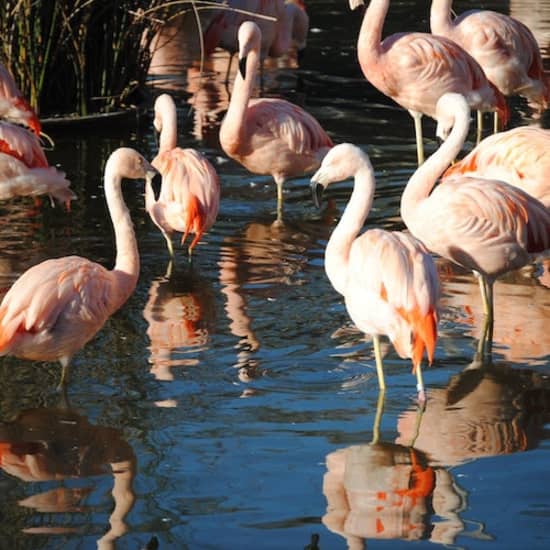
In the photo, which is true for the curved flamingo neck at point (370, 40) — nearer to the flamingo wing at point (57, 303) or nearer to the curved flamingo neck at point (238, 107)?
the curved flamingo neck at point (238, 107)

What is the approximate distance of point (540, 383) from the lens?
4.99m

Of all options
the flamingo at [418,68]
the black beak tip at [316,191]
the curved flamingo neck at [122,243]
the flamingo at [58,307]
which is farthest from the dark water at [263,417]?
the flamingo at [418,68]

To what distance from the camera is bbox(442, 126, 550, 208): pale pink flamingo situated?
6213 mm

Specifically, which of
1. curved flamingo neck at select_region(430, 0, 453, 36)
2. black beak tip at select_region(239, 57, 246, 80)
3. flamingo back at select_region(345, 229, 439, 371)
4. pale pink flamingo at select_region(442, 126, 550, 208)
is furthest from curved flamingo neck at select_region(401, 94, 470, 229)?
curved flamingo neck at select_region(430, 0, 453, 36)

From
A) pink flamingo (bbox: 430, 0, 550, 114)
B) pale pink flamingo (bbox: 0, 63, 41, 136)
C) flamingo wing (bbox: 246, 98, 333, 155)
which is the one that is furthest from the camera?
pink flamingo (bbox: 430, 0, 550, 114)

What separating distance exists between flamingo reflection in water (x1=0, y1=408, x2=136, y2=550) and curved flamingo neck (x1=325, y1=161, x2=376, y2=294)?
1.07 metres

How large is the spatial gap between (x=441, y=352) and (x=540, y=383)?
489mm

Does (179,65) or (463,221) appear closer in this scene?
(463,221)

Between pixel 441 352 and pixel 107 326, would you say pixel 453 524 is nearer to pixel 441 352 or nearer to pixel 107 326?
pixel 441 352

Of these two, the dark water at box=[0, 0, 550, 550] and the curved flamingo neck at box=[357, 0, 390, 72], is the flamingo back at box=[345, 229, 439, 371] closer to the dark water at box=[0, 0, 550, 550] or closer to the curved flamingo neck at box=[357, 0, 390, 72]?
the dark water at box=[0, 0, 550, 550]

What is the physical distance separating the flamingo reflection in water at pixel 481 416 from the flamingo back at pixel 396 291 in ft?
0.82

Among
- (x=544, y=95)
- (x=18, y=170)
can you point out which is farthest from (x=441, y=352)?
(x=544, y=95)

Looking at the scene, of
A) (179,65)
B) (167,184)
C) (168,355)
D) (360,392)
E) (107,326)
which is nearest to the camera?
(360,392)

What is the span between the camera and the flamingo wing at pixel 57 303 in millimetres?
4618
